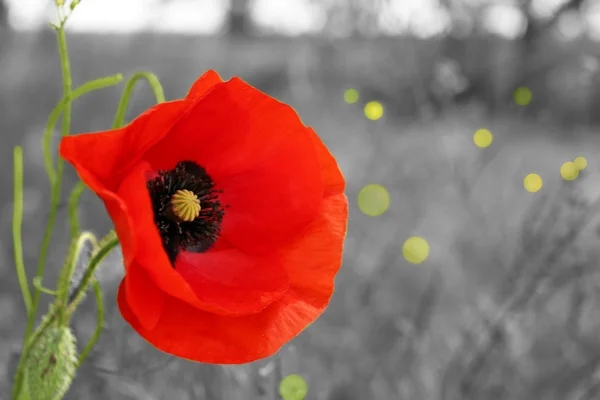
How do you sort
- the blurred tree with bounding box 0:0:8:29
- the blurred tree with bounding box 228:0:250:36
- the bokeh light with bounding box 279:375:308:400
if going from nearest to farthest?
the bokeh light with bounding box 279:375:308:400, the blurred tree with bounding box 0:0:8:29, the blurred tree with bounding box 228:0:250:36

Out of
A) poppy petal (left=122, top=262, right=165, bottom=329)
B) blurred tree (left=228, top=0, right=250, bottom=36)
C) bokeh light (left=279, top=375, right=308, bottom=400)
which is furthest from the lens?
blurred tree (left=228, top=0, right=250, bottom=36)

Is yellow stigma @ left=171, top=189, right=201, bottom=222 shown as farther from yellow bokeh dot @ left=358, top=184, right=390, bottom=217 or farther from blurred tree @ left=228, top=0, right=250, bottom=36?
blurred tree @ left=228, top=0, right=250, bottom=36

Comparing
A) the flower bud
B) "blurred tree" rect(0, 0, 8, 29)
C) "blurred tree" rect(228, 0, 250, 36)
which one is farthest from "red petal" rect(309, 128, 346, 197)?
"blurred tree" rect(228, 0, 250, 36)

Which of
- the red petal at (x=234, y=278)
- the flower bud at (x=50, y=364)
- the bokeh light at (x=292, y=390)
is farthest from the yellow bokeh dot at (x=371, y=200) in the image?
the flower bud at (x=50, y=364)

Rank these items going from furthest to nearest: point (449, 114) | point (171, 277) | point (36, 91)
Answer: point (449, 114)
point (36, 91)
point (171, 277)

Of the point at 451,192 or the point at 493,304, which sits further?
the point at 451,192

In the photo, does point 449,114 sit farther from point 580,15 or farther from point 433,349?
point 433,349

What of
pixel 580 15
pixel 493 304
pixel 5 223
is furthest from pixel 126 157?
pixel 580 15

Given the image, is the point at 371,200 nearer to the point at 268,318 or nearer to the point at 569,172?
the point at 569,172

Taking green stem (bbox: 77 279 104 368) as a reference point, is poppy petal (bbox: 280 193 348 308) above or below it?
above
